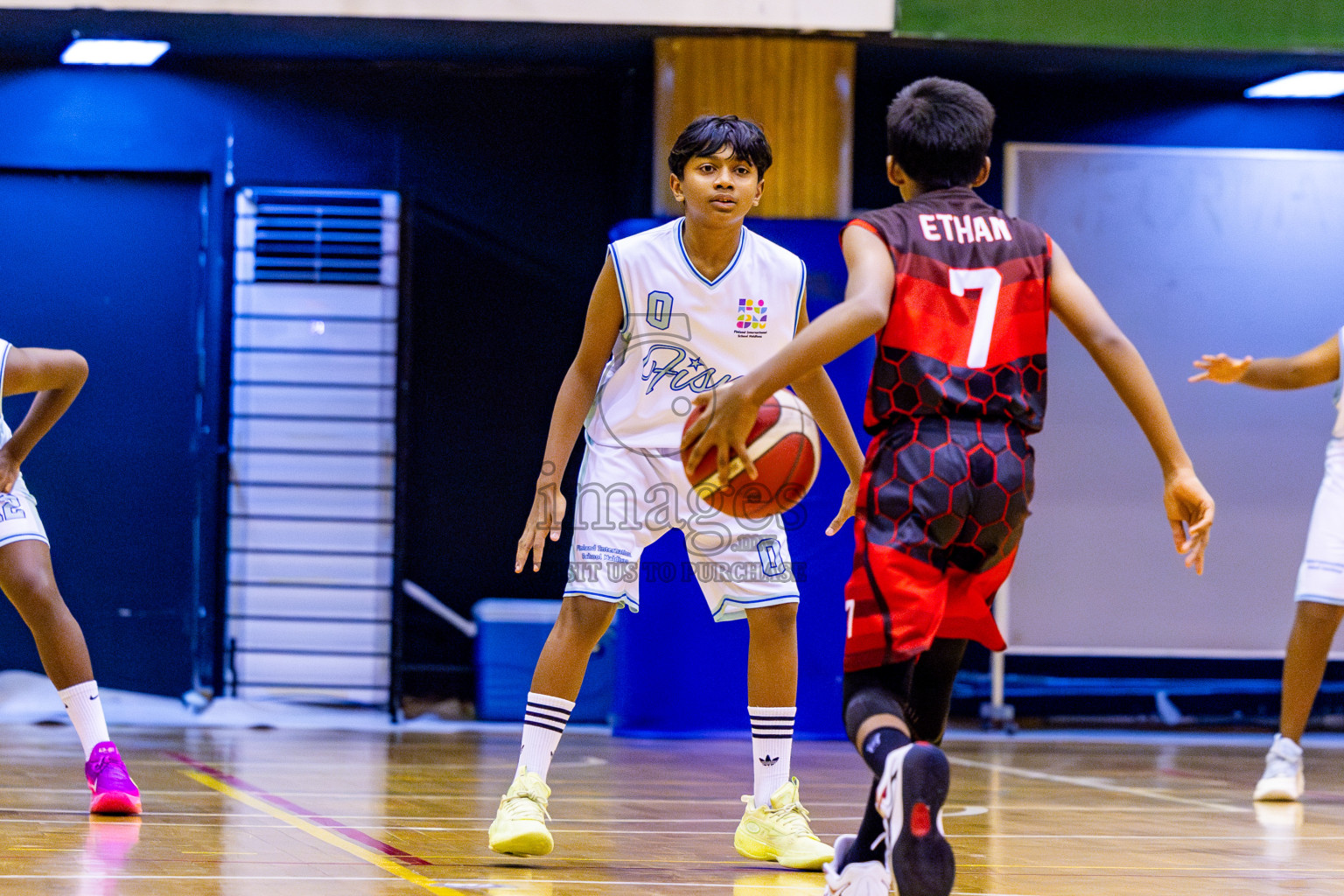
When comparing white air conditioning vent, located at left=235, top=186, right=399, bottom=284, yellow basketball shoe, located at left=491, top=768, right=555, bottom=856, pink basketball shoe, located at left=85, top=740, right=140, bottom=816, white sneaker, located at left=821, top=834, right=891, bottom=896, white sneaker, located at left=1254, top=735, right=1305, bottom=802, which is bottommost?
white sneaker, located at left=1254, top=735, right=1305, bottom=802

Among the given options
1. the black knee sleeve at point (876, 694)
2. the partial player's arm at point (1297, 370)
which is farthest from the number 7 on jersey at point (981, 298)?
the partial player's arm at point (1297, 370)

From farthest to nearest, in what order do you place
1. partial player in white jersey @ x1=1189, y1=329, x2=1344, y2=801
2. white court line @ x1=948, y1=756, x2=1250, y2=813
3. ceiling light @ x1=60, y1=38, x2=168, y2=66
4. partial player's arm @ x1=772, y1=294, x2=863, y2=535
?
ceiling light @ x1=60, y1=38, x2=168, y2=66
partial player in white jersey @ x1=1189, y1=329, x2=1344, y2=801
white court line @ x1=948, y1=756, x2=1250, y2=813
partial player's arm @ x1=772, y1=294, x2=863, y2=535

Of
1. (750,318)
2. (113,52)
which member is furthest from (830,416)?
(113,52)

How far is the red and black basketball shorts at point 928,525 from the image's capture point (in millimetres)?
2523

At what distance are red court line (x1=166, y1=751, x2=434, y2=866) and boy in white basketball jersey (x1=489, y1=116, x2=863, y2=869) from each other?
0.24 m

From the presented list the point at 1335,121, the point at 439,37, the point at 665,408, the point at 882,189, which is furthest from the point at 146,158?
the point at 1335,121

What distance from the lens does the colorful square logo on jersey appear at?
3480 millimetres

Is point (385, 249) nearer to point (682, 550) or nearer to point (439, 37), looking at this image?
point (439, 37)

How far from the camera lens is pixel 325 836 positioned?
3.60m

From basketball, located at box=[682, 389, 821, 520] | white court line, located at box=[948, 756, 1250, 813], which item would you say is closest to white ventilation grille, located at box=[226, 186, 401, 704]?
white court line, located at box=[948, 756, 1250, 813]

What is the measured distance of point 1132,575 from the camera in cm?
712

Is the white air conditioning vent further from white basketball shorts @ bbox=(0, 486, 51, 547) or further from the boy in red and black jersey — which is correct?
the boy in red and black jersey

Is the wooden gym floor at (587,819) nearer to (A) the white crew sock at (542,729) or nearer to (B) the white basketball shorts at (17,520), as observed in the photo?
(A) the white crew sock at (542,729)

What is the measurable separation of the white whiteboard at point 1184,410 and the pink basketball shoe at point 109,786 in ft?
14.4
